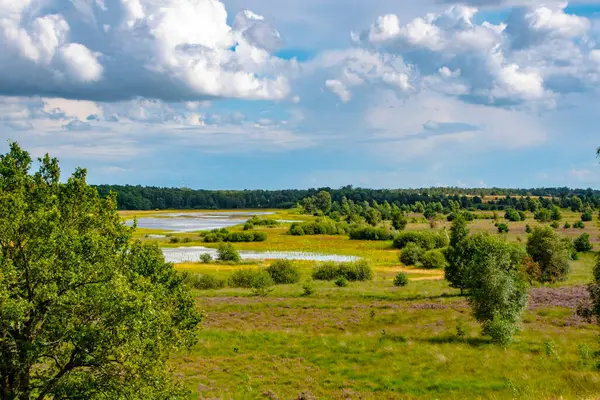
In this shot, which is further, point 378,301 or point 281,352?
point 378,301

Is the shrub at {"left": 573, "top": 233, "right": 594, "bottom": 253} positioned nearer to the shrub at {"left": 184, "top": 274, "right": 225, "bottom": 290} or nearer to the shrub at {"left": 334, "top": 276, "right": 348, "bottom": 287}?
the shrub at {"left": 334, "top": 276, "right": 348, "bottom": 287}

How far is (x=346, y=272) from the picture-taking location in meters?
83.4

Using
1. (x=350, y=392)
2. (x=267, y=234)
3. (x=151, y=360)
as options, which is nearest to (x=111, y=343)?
(x=151, y=360)

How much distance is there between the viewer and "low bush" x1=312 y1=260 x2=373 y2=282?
82438 mm

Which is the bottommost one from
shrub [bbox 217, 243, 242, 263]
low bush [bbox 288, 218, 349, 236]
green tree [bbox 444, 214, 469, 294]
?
shrub [bbox 217, 243, 242, 263]

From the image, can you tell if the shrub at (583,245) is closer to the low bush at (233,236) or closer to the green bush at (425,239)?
the green bush at (425,239)

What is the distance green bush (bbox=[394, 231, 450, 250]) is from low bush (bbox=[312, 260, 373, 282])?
42710 millimetres

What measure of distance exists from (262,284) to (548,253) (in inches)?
1543

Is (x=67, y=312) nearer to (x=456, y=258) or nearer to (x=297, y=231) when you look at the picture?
(x=456, y=258)

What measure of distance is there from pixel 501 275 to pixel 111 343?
29258mm

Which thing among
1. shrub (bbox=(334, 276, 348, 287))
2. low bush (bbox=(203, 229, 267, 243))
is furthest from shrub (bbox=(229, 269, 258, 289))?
low bush (bbox=(203, 229, 267, 243))

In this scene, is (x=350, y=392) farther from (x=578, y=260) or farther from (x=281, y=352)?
(x=578, y=260)

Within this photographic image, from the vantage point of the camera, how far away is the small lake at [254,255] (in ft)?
347

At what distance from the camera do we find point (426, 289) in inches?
2596
